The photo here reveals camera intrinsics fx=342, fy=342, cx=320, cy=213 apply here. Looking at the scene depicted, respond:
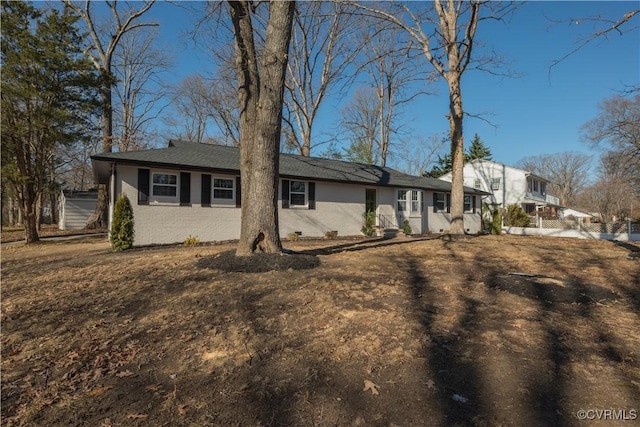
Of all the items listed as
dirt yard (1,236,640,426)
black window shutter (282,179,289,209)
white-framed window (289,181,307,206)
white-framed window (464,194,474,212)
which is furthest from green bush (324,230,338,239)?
white-framed window (464,194,474,212)

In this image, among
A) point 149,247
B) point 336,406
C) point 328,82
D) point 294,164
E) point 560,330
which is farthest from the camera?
point 328,82

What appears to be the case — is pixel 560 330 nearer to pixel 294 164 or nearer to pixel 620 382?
pixel 620 382

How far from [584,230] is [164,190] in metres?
23.0

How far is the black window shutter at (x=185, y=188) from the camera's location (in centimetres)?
1269

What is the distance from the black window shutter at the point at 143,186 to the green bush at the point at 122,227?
0.63 m

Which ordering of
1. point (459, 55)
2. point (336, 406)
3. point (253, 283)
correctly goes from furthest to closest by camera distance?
point (459, 55), point (253, 283), point (336, 406)

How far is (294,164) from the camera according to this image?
1706 cm

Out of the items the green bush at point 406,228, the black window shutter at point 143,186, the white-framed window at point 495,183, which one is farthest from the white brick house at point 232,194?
the white-framed window at point 495,183

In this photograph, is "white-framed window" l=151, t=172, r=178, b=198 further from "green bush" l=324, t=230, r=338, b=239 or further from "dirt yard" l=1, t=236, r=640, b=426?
"dirt yard" l=1, t=236, r=640, b=426

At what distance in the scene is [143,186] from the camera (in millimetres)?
11945

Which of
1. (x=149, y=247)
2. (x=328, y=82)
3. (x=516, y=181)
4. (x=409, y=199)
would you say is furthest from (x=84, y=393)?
(x=516, y=181)

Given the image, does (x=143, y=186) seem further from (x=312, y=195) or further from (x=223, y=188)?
(x=312, y=195)

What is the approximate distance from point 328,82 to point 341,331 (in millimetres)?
23844

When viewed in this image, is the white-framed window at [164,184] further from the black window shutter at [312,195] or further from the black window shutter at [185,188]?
the black window shutter at [312,195]
